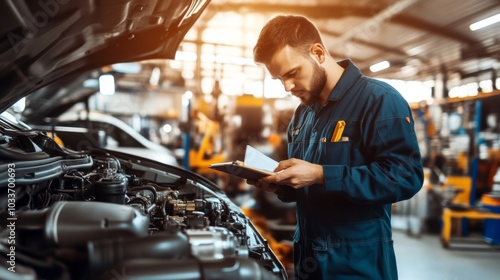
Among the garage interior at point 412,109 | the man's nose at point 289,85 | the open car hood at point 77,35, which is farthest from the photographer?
the garage interior at point 412,109

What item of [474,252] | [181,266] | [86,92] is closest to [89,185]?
[181,266]

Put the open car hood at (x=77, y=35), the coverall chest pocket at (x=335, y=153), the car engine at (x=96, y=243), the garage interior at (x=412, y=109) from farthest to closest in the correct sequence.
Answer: the garage interior at (x=412, y=109), the coverall chest pocket at (x=335, y=153), the open car hood at (x=77, y=35), the car engine at (x=96, y=243)

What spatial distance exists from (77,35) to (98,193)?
74cm

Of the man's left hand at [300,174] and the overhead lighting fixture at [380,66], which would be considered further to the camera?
the overhead lighting fixture at [380,66]

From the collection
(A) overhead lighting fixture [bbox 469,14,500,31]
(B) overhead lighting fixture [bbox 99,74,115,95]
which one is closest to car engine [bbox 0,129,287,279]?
(B) overhead lighting fixture [bbox 99,74,115,95]

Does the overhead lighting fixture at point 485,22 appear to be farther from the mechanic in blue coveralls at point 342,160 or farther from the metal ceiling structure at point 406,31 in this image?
the mechanic in blue coveralls at point 342,160

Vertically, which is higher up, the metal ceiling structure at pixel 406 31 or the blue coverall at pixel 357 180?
the metal ceiling structure at pixel 406 31

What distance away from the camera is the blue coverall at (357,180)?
1412mm

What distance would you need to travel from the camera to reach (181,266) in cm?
93

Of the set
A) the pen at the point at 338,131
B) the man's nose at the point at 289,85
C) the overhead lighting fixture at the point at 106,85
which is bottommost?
the pen at the point at 338,131

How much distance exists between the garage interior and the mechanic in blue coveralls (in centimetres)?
198

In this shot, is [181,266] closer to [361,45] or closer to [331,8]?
[331,8]

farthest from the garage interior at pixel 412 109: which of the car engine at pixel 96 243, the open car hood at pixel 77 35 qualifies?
the car engine at pixel 96 243

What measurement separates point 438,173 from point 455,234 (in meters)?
1.12
